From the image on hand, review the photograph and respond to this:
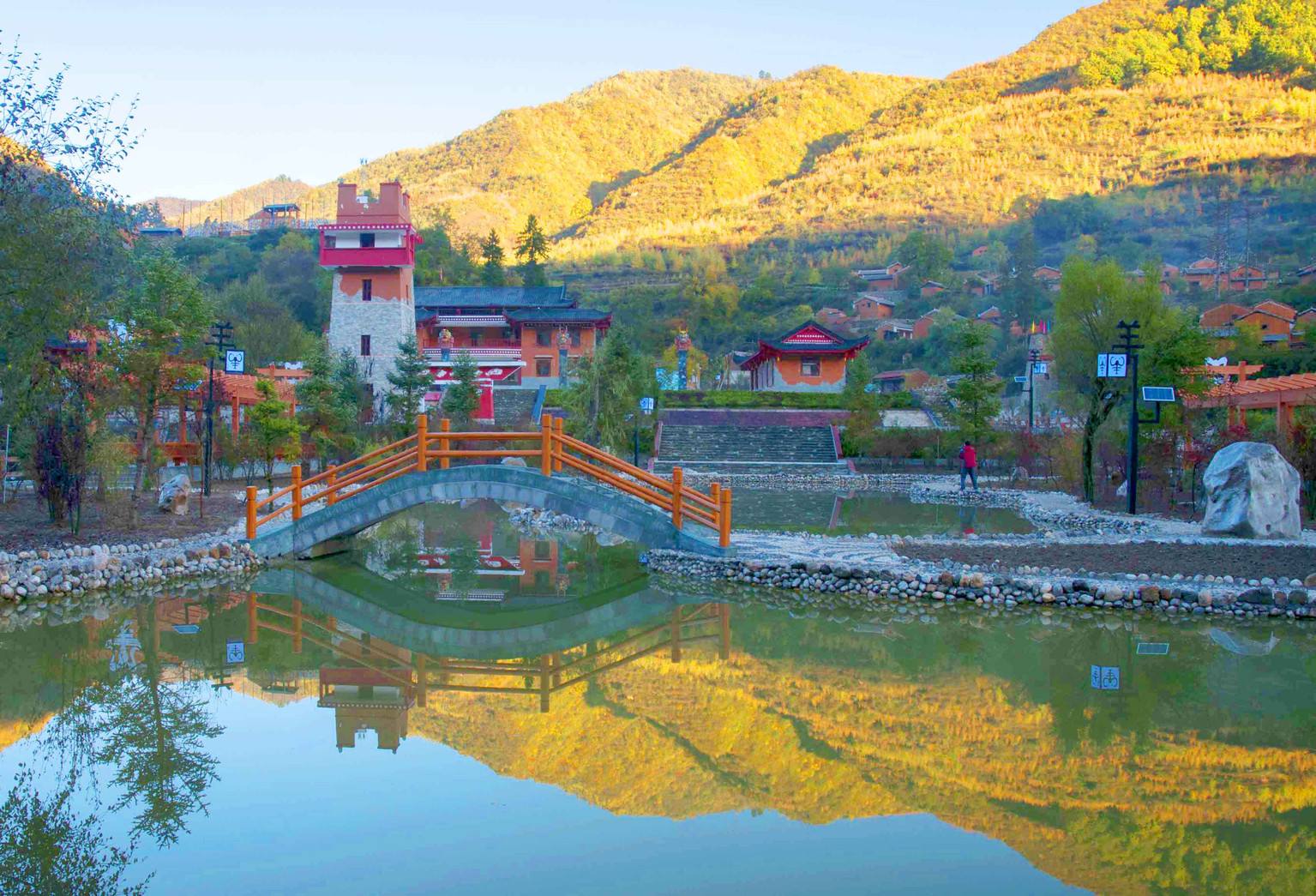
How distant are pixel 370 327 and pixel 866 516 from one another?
26.6 m

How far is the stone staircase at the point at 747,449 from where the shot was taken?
33.2m

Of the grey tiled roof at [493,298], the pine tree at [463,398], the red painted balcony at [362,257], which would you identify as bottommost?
the pine tree at [463,398]

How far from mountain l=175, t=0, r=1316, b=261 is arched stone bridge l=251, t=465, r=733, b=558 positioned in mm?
65207

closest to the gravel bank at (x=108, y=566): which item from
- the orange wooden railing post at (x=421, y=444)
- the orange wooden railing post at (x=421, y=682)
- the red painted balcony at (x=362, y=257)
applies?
the orange wooden railing post at (x=421, y=444)

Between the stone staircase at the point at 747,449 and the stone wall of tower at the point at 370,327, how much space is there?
11708 mm

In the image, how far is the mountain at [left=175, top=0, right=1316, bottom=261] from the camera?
3752 inches

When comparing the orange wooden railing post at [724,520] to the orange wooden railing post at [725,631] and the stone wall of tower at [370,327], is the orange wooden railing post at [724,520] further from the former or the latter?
the stone wall of tower at [370,327]

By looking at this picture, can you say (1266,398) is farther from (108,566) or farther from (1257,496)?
(108,566)

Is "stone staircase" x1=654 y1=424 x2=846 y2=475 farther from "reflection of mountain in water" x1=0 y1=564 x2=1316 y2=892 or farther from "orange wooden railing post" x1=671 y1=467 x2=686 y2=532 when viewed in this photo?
"reflection of mountain in water" x1=0 y1=564 x2=1316 y2=892

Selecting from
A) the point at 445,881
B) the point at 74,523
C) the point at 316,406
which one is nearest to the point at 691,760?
the point at 445,881

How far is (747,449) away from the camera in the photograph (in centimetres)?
3556

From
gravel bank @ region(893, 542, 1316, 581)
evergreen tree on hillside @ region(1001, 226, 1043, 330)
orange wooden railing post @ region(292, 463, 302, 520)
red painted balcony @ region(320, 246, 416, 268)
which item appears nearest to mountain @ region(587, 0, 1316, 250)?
evergreen tree on hillside @ region(1001, 226, 1043, 330)

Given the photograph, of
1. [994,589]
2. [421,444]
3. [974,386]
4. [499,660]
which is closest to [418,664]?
[499,660]

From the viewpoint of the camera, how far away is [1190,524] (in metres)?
16.1
